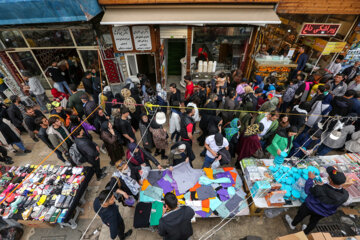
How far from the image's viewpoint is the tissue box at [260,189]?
12.2 feet

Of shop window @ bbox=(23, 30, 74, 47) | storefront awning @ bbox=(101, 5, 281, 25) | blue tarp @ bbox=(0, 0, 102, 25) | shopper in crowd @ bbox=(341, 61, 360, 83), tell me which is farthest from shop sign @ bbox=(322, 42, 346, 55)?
shop window @ bbox=(23, 30, 74, 47)

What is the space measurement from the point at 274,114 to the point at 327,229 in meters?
3.01

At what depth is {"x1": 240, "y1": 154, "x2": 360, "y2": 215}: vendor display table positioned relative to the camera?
12.5 ft

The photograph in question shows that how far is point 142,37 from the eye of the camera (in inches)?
252

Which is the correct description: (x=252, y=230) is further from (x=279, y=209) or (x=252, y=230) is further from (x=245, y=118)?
(x=245, y=118)

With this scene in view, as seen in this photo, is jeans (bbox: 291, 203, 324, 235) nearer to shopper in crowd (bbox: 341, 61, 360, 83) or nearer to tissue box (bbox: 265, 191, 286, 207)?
tissue box (bbox: 265, 191, 286, 207)

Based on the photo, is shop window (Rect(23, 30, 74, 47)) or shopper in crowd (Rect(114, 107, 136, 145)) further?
shop window (Rect(23, 30, 74, 47))

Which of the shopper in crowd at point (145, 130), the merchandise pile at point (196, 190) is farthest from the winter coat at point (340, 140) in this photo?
the shopper in crowd at point (145, 130)

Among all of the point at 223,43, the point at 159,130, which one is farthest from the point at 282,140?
the point at 223,43

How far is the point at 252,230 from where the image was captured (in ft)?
13.3

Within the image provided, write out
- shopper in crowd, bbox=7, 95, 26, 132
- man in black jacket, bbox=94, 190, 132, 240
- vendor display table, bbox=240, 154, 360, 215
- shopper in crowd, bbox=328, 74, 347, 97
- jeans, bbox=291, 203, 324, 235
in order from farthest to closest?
1. shopper in crowd, bbox=328, 74, 347, 97
2. shopper in crowd, bbox=7, 95, 26, 132
3. vendor display table, bbox=240, 154, 360, 215
4. jeans, bbox=291, 203, 324, 235
5. man in black jacket, bbox=94, 190, 132, 240

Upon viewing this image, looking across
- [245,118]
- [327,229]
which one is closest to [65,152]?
[245,118]

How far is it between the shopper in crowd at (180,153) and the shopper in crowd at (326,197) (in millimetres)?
2680

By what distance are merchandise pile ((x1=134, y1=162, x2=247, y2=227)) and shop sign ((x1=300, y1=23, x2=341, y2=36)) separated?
7091 mm
